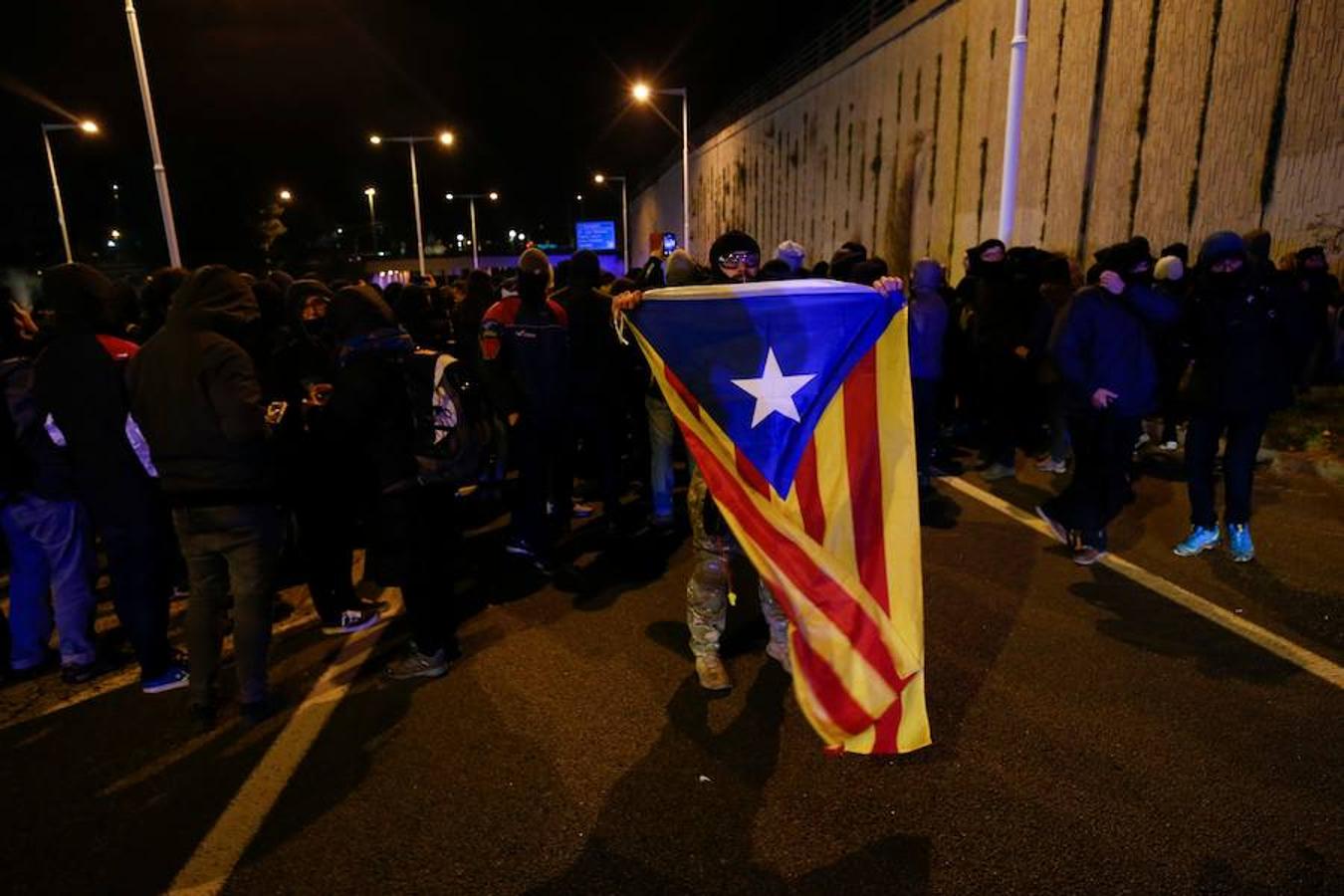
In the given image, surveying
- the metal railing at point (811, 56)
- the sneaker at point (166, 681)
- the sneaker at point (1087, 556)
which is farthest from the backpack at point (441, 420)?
the metal railing at point (811, 56)

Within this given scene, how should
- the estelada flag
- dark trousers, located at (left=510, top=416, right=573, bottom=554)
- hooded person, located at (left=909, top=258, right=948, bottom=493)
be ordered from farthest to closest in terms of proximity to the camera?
hooded person, located at (left=909, top=258, right=948, bottom=493), dark trousers, located at (left=510, top=416, right=573, bottom=554), the estelada flag

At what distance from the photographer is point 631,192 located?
77312 millimetres

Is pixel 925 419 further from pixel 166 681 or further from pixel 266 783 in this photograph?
pixel 166 681

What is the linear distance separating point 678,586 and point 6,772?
3.42 m

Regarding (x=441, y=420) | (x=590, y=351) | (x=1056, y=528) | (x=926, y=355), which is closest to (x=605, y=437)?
(x=590, y=351)

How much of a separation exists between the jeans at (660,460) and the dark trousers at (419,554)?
2435 mm

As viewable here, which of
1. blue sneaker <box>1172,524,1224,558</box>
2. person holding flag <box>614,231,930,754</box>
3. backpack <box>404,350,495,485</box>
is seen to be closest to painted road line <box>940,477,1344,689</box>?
blue sneaker <box>1172,524,1224,558</box>

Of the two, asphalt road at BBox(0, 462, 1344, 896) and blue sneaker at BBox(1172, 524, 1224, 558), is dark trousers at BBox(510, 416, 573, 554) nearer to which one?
asphalt road at BBox(0, 462, 1344, 896)

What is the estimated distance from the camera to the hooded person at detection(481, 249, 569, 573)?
18.4ft

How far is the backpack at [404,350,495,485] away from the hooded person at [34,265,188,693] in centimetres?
127

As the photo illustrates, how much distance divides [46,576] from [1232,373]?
23.1ft

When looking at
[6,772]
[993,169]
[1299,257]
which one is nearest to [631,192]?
[993,169]

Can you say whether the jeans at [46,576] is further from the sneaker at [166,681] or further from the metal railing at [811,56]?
the metal railing at [811,56]

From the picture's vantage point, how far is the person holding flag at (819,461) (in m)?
3.13
